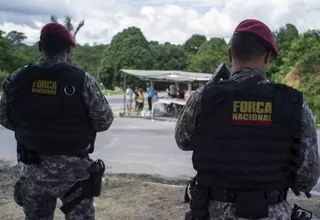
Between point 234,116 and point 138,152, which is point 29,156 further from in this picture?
point 138,152

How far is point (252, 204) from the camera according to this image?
237 centimetres

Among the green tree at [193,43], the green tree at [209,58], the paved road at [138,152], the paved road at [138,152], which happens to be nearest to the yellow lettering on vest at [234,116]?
the paved road at [138,152]

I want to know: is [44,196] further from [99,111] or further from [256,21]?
[256,21]

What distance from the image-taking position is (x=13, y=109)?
337 centimetres

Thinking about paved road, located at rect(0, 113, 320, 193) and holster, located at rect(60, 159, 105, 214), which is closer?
holster, located at rect(60, 159, 105, 214)

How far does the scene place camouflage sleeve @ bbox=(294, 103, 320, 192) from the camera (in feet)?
7.77

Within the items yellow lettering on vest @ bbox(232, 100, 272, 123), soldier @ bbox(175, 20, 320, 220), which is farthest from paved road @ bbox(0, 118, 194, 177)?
yellow lettering on vest @ bbox(232, 100, 272, 123)

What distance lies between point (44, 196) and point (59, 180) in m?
0.15

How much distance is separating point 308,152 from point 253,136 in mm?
279

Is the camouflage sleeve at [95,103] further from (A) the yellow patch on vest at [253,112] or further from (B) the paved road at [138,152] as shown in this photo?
(B) the paved road at [138,152]

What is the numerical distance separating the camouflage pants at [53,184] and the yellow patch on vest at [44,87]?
0.43 m

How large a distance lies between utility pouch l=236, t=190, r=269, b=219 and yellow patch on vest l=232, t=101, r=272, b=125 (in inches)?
13.4

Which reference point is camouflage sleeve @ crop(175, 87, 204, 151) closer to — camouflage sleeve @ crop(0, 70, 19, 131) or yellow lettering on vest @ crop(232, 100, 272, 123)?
yellow lettering on vest @ crop(232, 100, 272, 123)

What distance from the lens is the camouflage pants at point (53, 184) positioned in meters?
3.24
